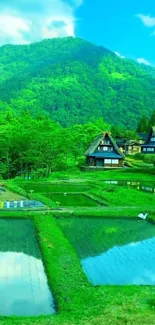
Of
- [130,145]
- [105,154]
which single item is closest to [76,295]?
[105,154]

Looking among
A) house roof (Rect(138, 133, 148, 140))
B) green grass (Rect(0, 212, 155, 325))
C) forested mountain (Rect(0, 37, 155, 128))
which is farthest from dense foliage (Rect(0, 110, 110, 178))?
forested mountain (Rect(0, 37, 155, 128))

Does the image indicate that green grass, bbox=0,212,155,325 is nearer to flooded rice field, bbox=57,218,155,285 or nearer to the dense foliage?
flooded rice field, bbox=57,218,155,285

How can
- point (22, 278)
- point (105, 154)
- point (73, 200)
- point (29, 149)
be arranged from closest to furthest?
point (22, 278)
point (73, 200)
point (29, 149)
point (105, 154)

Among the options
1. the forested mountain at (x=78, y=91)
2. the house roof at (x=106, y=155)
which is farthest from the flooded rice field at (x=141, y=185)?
the forested mountain at (x=78, y=91)

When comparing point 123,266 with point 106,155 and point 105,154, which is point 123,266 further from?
point 105,154

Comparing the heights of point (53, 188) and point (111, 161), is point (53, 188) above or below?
below

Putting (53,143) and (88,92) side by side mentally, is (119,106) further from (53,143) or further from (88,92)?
(53,143)

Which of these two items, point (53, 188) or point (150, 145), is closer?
point (53, 188)
